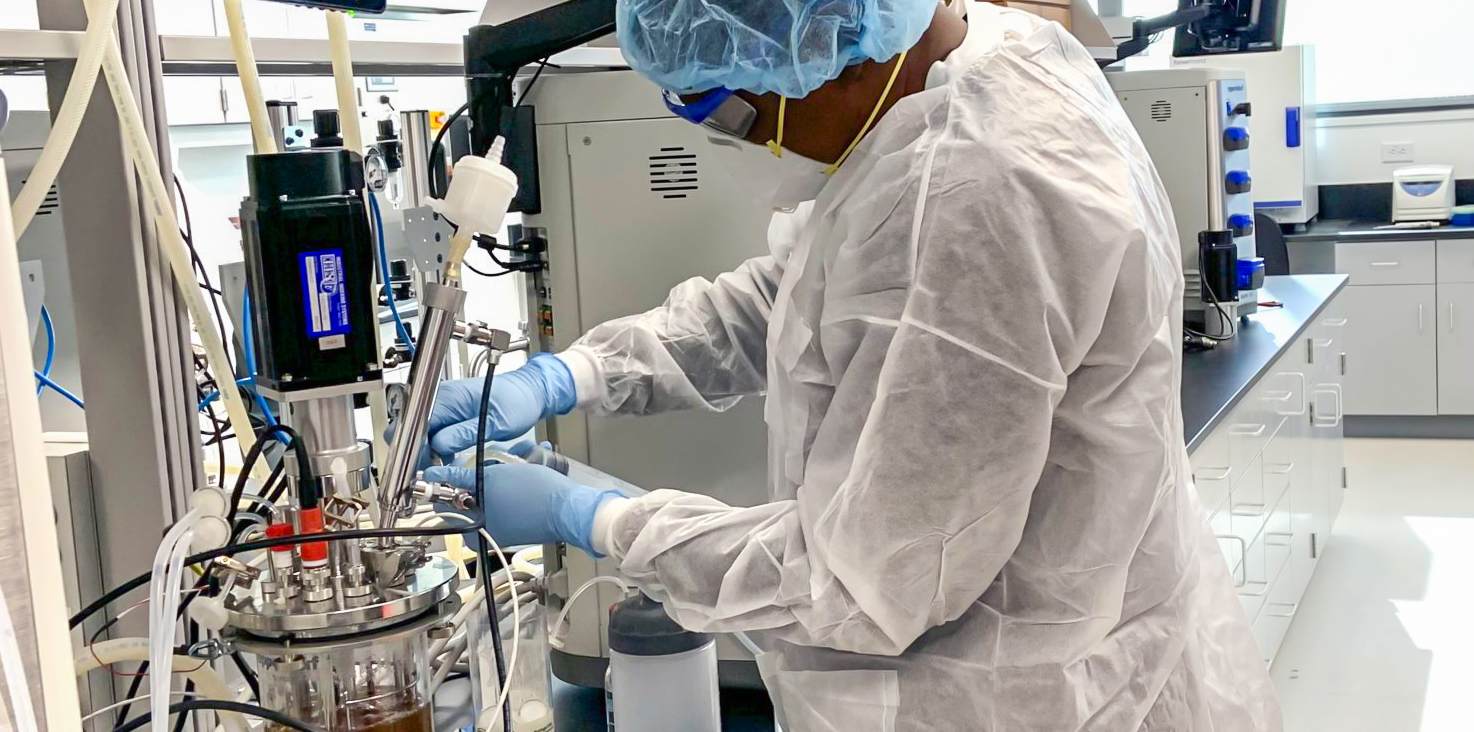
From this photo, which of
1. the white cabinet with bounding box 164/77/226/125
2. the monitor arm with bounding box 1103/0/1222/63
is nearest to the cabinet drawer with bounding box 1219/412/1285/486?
the monitor arm with bounding box 1103/0/1222/63

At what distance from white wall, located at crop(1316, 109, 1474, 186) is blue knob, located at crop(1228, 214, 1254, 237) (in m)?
3.05

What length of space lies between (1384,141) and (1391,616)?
281 centimetres

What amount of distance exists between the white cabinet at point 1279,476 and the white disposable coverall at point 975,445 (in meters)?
1.05

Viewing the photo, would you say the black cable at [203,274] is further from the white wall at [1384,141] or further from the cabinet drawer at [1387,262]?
the white wall at [1384,141]

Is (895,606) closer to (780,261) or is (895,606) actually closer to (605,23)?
(780,261)

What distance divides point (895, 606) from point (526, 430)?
48 cm

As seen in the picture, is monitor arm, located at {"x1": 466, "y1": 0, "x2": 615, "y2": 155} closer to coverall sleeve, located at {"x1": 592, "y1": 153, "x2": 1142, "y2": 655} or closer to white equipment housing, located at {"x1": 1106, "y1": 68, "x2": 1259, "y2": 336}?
coverall sleeve, located at {"x1": 592, "y1": 153, "x2": 1142, "y2": 655}

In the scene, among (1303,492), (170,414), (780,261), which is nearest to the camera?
(170,414)

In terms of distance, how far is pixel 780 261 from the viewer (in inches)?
54.7

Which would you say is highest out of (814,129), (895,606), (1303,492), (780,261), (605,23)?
(605,23)

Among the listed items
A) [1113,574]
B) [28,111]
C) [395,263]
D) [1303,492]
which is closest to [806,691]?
[1113,574]

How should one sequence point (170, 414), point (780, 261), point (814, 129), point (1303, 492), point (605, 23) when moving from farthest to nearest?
1. point (1303, 492)
2. point (780, 261)
3. point (605, 23)
4. point (814, 129)
5. point (170, 414)

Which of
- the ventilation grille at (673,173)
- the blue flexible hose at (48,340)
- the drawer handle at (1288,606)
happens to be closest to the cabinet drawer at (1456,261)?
the drawer handle at (1288,606)

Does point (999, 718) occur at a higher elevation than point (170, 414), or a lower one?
→ lower
